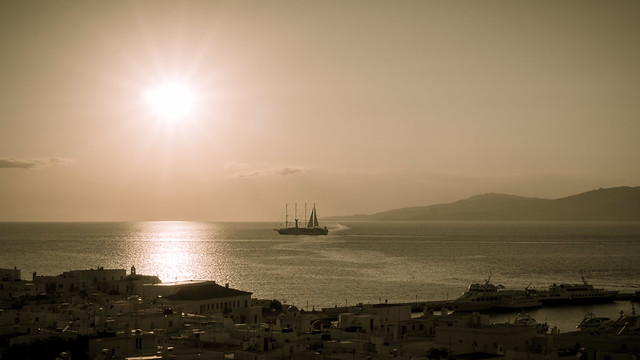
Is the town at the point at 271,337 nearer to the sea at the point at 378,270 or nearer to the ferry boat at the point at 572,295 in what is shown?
the sea at the point at 378,270

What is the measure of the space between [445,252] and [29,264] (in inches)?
3709

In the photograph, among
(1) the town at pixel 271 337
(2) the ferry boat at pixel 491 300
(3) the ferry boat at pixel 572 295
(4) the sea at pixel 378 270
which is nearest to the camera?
(1) the town at pixel 271 337

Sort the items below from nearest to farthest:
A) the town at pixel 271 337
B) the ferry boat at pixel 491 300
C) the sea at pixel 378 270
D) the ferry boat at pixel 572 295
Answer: the town at pixel 271 337 < the ferry boat at pixel 491 300 < the sea at pixel 378 270 < the ferry boat at pixel 572 295

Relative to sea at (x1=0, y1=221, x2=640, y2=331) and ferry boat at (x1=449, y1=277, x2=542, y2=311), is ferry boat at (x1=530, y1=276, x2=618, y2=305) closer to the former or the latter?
sea at (x1=0, y1=221, x2=640, y2=331)

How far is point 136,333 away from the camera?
34.8 metres

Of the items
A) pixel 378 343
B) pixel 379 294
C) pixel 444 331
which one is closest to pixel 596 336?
pixel 444 331

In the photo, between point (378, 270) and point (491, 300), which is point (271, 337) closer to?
point (491, 300)

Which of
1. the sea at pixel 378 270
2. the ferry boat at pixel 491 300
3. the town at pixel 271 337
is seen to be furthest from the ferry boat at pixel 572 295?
the town at pixel 271 337

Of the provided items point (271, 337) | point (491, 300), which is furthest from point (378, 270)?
point (271, 337)

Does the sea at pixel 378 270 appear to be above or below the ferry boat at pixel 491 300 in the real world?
above

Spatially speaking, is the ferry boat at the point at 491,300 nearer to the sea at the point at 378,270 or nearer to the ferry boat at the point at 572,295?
the sea at the point at 378,270

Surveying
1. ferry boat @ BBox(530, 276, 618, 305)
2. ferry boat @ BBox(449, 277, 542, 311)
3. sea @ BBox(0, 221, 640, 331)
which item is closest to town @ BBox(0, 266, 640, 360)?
sea @ BBox(0, 221, 640, 331)

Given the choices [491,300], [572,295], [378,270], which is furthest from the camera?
[378,270]

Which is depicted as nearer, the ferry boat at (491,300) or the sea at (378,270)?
the ferry boat at (491,300)
